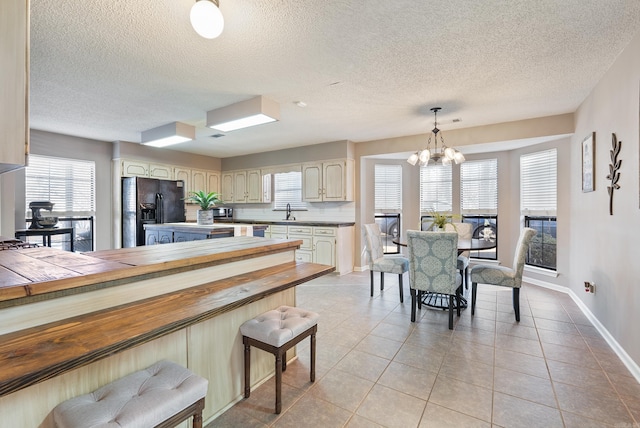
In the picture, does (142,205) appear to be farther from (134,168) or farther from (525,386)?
(525,386)

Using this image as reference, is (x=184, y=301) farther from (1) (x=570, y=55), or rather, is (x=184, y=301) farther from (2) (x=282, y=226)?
(2) (x=282, y=226)

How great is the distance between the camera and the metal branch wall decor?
8.13 feet

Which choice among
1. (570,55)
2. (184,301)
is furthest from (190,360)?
(570,55)

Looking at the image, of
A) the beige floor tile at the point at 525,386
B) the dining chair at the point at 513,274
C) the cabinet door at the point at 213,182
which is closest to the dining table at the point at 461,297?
the dining chair at the point at 513,274

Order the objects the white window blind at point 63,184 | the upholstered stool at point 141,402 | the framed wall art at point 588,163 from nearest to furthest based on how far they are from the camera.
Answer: the upholstered stool at point 141,402 → the framed wall art at point 588,163 → the white window blind at point 63,184

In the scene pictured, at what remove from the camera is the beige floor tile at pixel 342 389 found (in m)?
1.89

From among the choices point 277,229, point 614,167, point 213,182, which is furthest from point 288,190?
point 614,167

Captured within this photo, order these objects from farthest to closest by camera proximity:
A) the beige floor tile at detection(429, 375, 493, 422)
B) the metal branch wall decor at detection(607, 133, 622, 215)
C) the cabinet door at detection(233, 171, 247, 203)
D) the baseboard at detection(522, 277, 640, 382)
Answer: the cabinet door at detection(233, 171, 247, 203), the metal branch wall decor at detection(607, 133, 622, 215), the baseboard at detection(522, 277, 640, 382), the beige floor tile at detection(429, 375, 493, 422)

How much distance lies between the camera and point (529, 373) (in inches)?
85.6

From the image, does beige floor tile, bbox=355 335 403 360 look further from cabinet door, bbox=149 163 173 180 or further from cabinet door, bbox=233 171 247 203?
cabinet door, bbox=149 163 173 180

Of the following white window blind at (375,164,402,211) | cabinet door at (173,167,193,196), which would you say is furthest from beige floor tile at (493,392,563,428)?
cabinet door at (173,167,193,196)

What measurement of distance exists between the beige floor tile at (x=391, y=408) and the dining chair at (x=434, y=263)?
4.19 ft

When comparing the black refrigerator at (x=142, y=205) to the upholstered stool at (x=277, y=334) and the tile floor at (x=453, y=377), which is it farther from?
the upholstered stool at (x=277, y=334)

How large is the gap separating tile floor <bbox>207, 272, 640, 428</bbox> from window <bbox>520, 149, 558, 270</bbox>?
1.37 m
